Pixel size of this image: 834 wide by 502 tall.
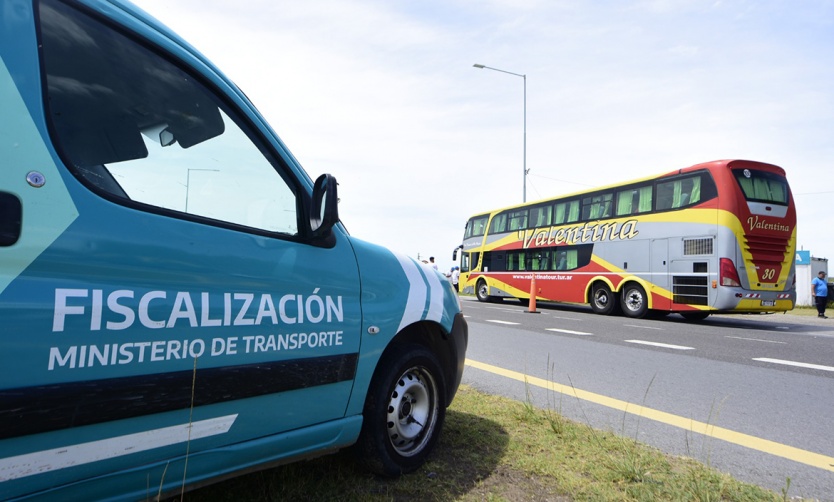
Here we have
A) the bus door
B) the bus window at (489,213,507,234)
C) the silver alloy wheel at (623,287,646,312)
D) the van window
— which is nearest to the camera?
the van window

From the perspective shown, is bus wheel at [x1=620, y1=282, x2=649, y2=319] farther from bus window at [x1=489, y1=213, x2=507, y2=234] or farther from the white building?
the white building

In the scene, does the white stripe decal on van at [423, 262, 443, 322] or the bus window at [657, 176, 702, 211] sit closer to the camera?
the white stripe decal on van at [423, 262, 443, 322]

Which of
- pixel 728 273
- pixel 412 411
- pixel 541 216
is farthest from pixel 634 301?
pixel 412 411

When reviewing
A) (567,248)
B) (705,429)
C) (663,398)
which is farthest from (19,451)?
(567,248)

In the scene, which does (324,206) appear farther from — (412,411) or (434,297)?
(412,411)

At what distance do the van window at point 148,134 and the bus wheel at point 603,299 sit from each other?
1496 cm

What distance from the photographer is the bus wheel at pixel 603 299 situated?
52.5 feet

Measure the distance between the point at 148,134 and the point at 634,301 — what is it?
15059 millimetres

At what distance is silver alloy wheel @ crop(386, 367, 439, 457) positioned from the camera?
111 inches

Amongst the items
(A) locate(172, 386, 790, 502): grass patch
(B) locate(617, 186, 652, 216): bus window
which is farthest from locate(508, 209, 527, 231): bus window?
(A) locate(172, 386, 790, 502): grass patch

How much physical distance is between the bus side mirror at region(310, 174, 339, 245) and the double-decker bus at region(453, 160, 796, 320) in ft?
41.0

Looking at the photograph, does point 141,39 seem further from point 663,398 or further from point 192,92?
point 663,398

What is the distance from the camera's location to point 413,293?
2895mm

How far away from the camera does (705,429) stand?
393 centimetres
